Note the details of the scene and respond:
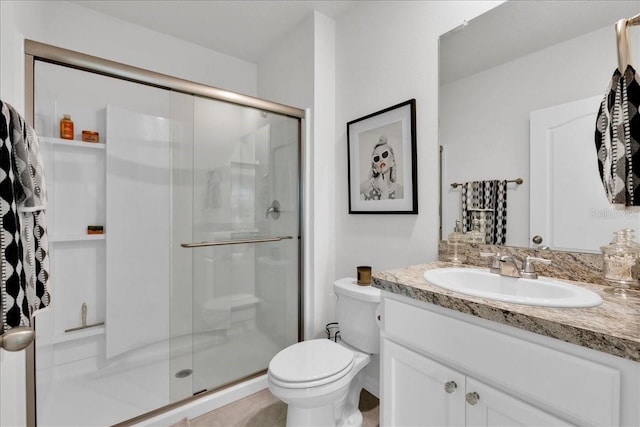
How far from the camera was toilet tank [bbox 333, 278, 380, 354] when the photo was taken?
148 centimetres

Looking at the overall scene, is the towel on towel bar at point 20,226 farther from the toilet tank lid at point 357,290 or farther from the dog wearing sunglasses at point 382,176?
the dog wearing sunglasses at point 382,176

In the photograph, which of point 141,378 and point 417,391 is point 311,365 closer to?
point 417,391

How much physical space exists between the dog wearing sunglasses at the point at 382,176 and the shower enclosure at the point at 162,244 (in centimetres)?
54


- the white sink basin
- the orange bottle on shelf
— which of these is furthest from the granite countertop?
the orange bottle on shelf

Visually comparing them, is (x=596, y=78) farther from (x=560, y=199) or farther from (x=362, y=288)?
(x=362, y=288)

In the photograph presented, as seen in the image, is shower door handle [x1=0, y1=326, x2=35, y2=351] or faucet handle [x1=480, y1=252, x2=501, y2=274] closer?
shower door handle [x1=0, y1=326, x2=35, y2=351]

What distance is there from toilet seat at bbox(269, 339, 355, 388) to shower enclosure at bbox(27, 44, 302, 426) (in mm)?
556

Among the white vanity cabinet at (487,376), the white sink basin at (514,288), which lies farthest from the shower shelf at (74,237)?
the white sink basin at (514,288)

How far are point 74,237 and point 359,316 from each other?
1.83 metres

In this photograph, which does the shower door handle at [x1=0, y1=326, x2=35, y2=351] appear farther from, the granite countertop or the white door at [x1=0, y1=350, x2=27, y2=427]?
the granite countertop

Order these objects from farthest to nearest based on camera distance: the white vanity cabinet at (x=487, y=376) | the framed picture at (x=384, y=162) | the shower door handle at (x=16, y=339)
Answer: the framed picture at (x=384, y=162), the white vanity cabinet at (x=487, y=376), the shower door handle at (x=16, y=339)

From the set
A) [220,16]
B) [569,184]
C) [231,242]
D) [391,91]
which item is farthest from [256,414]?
[220,16]

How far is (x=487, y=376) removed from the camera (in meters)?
0.81

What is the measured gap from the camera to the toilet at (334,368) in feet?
4.01
